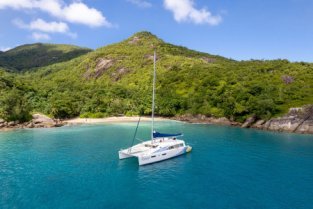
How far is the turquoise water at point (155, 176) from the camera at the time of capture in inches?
1172

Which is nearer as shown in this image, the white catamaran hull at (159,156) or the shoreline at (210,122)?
the white catamaran hull at (159,156)

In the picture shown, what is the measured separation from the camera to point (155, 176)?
3766cm

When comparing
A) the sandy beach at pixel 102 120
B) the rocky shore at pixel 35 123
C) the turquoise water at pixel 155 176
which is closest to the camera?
the turquoise water at pixel 155 176

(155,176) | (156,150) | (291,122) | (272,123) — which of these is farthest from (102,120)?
(155,176)

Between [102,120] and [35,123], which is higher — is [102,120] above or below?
above

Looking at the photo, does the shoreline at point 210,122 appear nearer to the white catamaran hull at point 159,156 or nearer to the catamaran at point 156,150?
the catamaran at point 156,150

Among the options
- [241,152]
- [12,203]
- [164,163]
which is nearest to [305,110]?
[241,152]

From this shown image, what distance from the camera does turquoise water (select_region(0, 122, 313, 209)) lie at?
97.7 feet

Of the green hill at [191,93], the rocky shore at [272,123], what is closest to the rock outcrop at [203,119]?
the rocky shore at [272,123]

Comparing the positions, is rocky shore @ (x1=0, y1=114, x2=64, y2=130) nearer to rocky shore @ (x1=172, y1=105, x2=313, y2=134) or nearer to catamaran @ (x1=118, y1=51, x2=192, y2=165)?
catamaran @ (x1=118, y1=51, x2=192, y2=165)

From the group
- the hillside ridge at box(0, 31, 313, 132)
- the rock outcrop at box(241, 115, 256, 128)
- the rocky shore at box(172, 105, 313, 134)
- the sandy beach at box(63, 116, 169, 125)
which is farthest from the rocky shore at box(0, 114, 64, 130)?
the rocky shore at box(172, 105, 313, 134)

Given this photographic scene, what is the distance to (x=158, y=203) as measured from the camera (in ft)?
95.7

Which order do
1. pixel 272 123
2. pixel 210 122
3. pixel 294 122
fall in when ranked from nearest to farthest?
pixel 294 122
pixel 272 123
pixel 210 122

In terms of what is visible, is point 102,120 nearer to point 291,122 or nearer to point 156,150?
point 156,150
